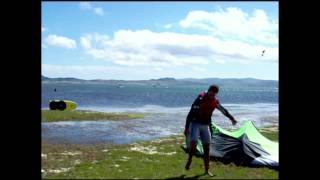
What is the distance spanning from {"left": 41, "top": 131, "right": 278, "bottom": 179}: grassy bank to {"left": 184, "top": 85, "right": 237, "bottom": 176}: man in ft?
3.58

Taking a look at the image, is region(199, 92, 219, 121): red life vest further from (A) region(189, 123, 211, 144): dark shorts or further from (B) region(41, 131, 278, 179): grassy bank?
(B) region(41, 131, 278, 179): grassy bank

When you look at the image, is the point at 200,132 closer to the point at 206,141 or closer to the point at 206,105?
the point at 206,141

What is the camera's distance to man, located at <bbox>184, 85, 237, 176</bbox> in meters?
12.7

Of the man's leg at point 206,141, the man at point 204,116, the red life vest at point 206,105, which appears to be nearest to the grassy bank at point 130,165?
the man's leg at point 206,141

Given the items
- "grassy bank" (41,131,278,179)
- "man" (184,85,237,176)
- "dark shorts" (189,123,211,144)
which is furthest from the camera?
"grassy bank" (41,131,278,179)

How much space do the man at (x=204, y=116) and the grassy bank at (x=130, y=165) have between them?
109 cm

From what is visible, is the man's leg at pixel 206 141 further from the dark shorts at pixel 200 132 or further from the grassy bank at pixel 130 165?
the grassy bank at pixel 130 165

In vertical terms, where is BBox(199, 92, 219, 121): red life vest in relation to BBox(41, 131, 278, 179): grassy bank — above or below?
above

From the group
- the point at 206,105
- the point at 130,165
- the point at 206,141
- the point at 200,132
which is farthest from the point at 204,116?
the point at 130,165

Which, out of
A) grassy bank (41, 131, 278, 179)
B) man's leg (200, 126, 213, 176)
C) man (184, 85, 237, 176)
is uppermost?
man (184, 85, 237, 176)

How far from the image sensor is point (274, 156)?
1534 cm

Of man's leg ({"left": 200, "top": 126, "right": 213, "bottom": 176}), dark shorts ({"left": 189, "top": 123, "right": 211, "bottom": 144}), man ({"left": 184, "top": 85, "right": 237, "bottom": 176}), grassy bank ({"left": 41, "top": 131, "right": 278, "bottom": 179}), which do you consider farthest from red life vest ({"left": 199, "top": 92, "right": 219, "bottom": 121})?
grassy bank ({"left": 41, "top": 131, "right": 278, "bottom": 179})
